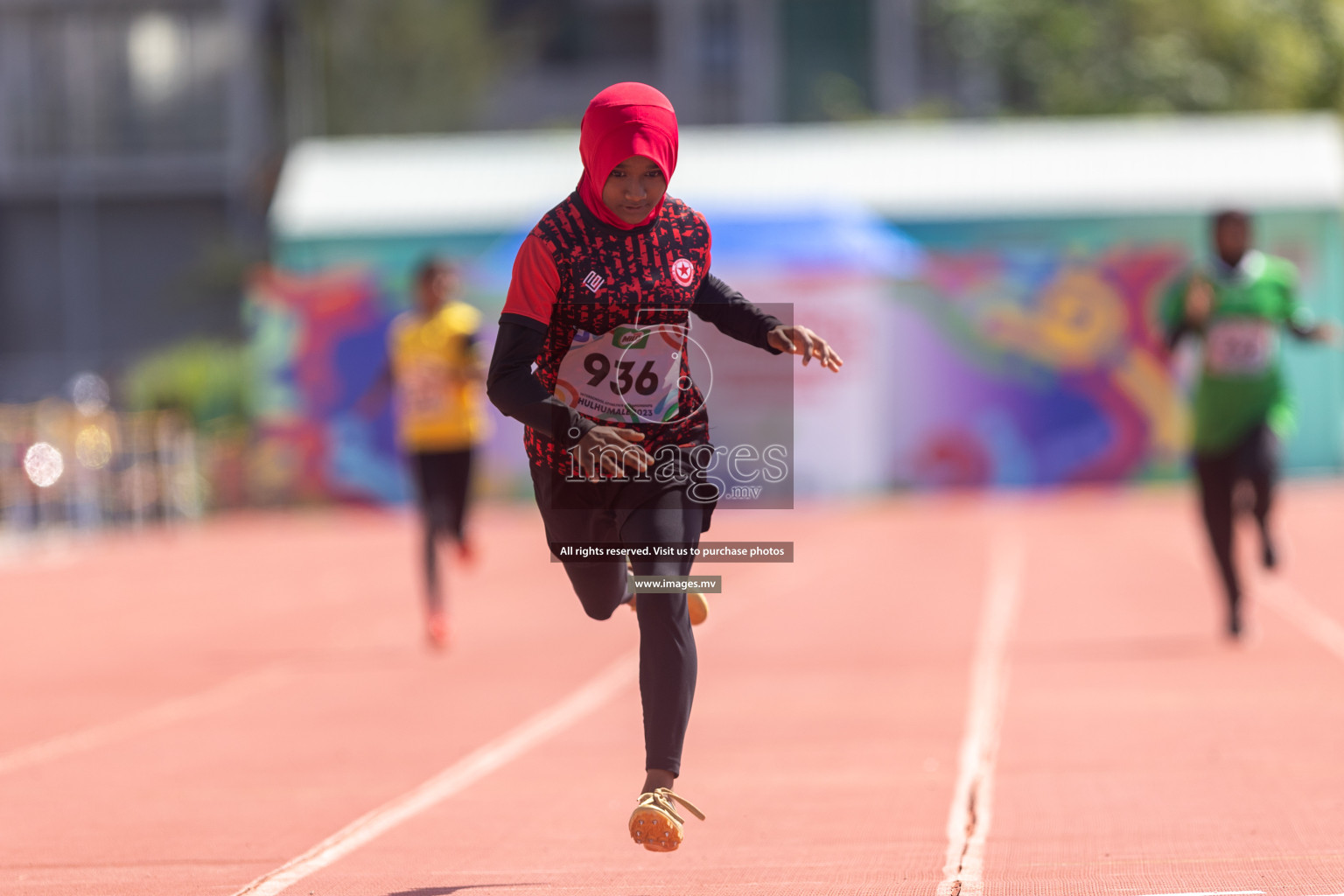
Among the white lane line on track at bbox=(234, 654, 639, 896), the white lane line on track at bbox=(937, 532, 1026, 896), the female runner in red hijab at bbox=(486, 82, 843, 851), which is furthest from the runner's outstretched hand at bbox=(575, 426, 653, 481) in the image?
the white lane line on track at bbox=(234, 654, 639, 896)

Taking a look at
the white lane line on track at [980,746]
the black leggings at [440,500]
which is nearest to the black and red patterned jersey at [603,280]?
the white lane line on track at [980,746]

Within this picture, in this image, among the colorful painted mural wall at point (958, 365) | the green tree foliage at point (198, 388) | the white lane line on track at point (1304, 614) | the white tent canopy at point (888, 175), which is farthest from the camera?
the green tree foliage at point (198, 388)

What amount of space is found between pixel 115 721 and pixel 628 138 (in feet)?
17.9

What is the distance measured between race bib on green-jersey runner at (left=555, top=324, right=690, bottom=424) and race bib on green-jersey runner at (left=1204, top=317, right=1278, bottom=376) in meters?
6.44

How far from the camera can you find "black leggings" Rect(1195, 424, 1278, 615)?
10.8 m

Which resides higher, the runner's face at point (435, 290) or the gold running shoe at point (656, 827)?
the runner's face at point (435, 290)

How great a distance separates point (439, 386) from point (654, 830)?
663cm

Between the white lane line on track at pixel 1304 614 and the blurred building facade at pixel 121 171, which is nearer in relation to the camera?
the white lane line on track at pixel 1304 614

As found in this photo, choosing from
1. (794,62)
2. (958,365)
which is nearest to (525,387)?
(958,365)

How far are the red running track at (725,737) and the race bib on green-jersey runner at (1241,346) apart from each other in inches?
59.4

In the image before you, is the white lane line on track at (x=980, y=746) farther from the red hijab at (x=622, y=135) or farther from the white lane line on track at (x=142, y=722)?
the white lane line on track at (x=142, y=722)

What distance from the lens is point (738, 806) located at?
6754 mm

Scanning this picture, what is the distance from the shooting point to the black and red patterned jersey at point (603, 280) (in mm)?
5051

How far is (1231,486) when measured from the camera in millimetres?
10953
